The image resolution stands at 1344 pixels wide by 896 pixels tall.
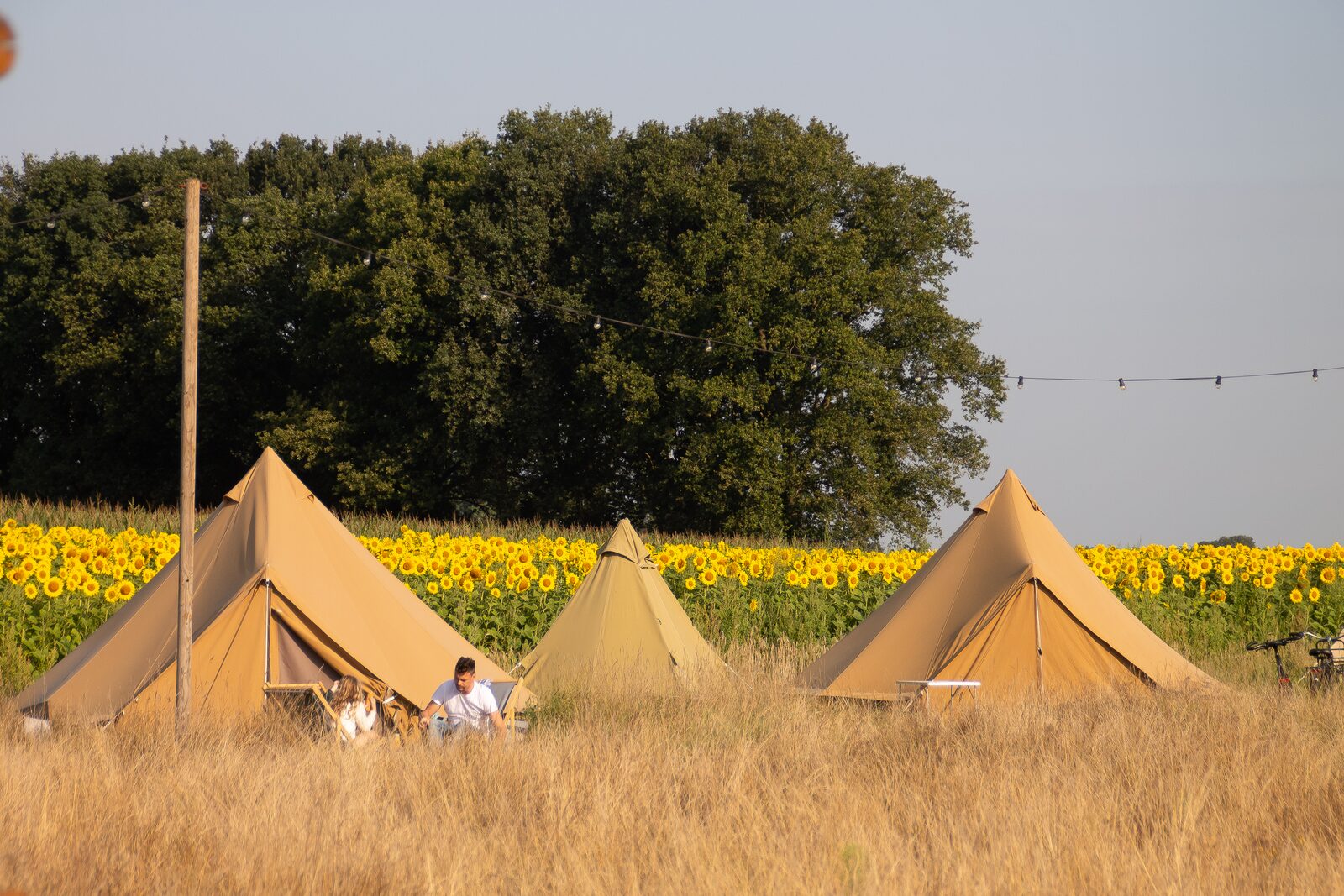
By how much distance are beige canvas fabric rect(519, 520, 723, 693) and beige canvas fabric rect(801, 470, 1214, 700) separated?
167 centimetres

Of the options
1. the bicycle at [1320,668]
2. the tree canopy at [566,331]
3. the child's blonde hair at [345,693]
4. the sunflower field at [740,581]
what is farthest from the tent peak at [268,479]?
the tree canopy at [566,331]

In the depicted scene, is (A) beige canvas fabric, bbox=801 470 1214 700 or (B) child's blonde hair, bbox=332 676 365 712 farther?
(A) beige canvas fabric, bbox=801 470 1214 700

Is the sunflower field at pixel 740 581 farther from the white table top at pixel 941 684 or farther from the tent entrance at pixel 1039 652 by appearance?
the white table top at pixel 941 684

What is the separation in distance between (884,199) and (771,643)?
1778 cm

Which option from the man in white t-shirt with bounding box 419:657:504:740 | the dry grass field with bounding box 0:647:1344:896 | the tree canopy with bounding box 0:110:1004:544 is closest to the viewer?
the dry grass field with bounding box 0:647:1344:896

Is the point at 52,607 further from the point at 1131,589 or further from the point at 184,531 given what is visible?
the point at 1131,589

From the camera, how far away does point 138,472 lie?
37.5m

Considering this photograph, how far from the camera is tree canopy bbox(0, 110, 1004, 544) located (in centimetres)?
2878

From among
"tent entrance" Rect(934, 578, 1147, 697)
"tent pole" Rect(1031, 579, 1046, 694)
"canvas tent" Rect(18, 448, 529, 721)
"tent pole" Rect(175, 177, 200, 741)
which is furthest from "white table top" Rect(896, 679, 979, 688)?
"tent pole" Rect(175, 177, 200, 741)

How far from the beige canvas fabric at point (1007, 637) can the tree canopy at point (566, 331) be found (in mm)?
16419

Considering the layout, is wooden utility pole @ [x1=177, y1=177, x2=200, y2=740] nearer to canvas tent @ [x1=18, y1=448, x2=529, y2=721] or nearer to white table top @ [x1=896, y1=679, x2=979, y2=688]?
canvas tent @ [x1=18, y1=448, x2=529, y2=721]

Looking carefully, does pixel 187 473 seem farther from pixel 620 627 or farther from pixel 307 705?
pixel 620 627

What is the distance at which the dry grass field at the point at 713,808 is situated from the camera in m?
5.57

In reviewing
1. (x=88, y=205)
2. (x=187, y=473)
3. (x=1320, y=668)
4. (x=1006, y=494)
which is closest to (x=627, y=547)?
(x=1006, y=494)
